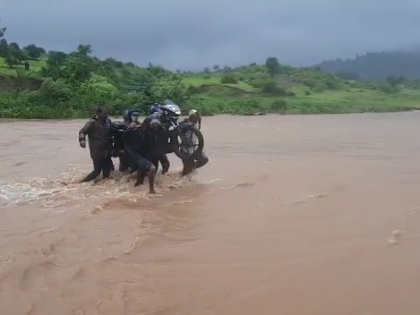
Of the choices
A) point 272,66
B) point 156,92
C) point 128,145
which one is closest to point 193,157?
point 128,145

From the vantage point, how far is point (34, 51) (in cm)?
5522

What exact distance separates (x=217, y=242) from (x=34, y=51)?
5298 cm

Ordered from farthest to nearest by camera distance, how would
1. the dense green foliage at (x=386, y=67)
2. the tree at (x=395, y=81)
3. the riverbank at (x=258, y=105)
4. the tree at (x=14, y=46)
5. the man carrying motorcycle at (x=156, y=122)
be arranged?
1. the dense green foliage at (x=386, y=67)
2. the tree at (x=395, y=81)
3. the tree at (x=14, y=46)
4. the riverbank at (x=258, y=105)
5. the man carrying motorcycle at (x=156, y=122)

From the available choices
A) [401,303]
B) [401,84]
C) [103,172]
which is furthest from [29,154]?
[401,84]

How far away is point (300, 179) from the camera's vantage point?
10797 mm

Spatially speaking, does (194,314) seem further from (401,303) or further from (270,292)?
(401,303)

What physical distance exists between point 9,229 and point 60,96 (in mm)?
26862

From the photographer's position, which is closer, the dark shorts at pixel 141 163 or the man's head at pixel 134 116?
the dark shorts at pixel 141 163

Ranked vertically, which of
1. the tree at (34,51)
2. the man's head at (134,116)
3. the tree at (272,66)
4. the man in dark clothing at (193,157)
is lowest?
the man in dark clothing at (193,157)

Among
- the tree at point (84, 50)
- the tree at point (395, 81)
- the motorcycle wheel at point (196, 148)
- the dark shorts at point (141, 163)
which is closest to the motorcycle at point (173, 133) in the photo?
the motorcycle wheel at point (196, 148)

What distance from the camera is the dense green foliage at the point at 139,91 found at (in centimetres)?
3306

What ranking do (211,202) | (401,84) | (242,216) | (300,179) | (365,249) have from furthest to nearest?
1. (401,84)
2. (300,179)
3. (211,202)
4. (242,216)
5. (365,249)

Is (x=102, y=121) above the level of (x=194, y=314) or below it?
above

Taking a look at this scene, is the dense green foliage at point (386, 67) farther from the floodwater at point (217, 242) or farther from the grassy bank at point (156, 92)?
the floodwater at point (217, 242)
